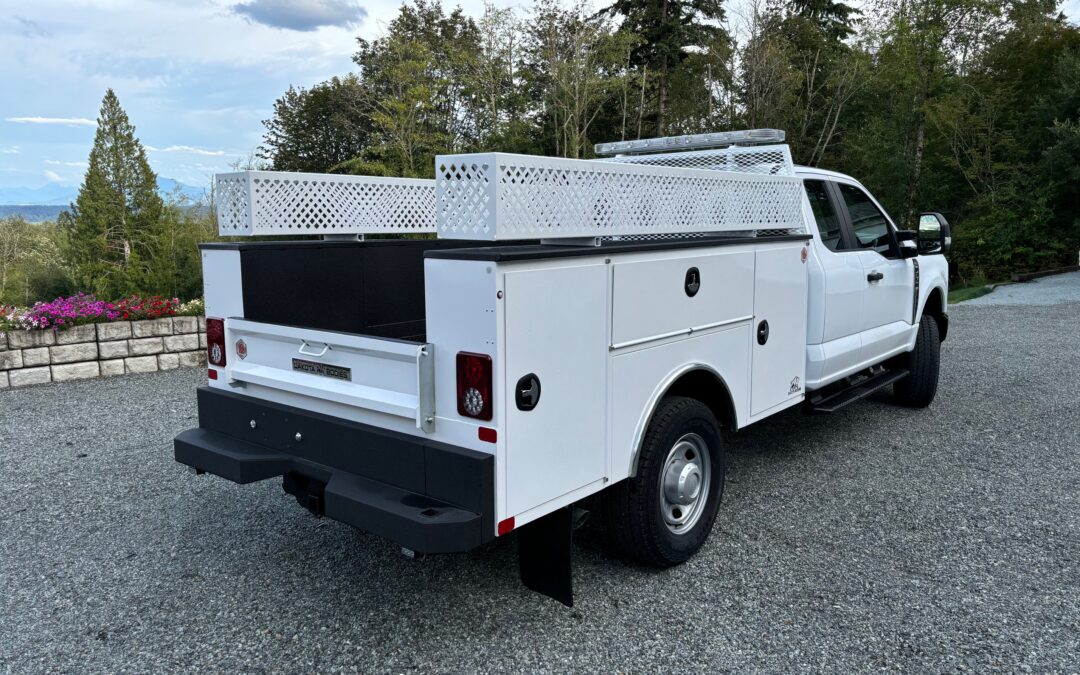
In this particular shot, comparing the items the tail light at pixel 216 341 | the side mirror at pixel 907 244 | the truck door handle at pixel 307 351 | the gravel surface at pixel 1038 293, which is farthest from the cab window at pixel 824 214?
the gravel surface at pixel 1038 293

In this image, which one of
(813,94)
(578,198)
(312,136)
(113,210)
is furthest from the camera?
(312,136)

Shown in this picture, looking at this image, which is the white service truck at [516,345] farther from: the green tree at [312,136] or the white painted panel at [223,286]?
the green tree at [312,136]

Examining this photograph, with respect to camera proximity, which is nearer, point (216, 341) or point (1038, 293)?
point (216, 341)

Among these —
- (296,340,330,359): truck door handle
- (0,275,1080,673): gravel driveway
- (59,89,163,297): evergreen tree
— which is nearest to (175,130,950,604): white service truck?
(296,340,330,359): truck door handle

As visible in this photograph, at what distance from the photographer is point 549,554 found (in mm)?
2971

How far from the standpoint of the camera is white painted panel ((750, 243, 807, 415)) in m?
3.94

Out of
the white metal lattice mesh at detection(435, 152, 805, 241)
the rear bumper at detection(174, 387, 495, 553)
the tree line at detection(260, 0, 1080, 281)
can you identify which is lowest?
the rear bumper at detection(174, 387, 495, 553)

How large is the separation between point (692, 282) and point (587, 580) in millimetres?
1410

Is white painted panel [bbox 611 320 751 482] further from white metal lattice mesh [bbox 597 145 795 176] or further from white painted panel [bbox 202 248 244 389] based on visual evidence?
white painted panel [bbox 202 248 244 389]

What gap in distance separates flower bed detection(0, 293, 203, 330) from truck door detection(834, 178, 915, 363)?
6691 mm

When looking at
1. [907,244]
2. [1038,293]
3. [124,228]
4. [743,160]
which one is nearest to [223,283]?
[743,160]

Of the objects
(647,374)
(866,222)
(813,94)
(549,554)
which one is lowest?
(549,554)

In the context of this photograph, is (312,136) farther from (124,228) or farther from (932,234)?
(932,234)

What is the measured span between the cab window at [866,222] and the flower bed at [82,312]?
21.8 feet
